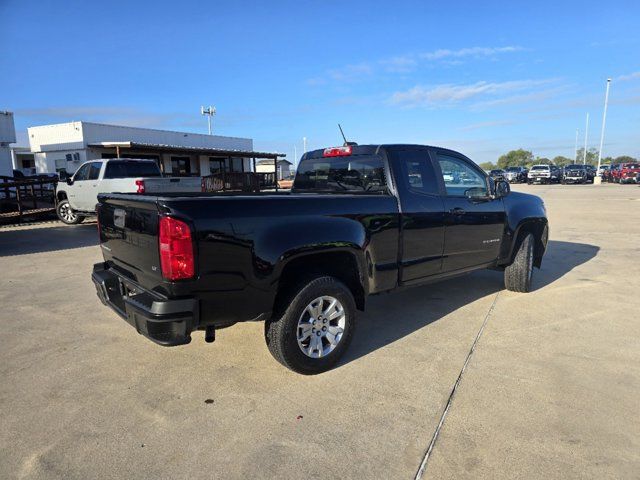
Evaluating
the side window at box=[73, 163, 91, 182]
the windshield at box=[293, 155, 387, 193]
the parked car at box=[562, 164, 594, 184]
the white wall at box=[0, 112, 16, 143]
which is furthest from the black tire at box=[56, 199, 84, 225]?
the parked car at box=[562, 164, 594, 184]

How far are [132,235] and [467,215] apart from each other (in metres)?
3.37

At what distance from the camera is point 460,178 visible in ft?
16.1

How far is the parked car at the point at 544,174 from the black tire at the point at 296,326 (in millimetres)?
42308

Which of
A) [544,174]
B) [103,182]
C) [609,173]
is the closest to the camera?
[103,182]

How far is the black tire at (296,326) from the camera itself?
10.7 ft

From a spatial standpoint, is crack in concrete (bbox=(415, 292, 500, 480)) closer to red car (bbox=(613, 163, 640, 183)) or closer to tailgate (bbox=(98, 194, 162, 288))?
tailgate (bbox=(98, 194, 162, 288))

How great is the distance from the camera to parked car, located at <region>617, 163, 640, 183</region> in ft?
121

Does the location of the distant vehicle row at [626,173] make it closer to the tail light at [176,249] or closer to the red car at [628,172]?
the red car at [628,172]

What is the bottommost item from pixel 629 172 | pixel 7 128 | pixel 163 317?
pixel 163 317

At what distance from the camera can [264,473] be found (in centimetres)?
237

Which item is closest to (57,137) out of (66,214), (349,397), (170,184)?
(66,214)

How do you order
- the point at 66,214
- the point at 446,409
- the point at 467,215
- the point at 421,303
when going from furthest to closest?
the point at 66,214 < the point at 421,303 < the point at 467,215 < the point at 446,409

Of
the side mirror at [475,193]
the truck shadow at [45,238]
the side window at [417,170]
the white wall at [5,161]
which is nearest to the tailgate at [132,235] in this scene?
the side window at [417,170]

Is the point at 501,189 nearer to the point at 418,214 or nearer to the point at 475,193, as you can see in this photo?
the point at 475,193
